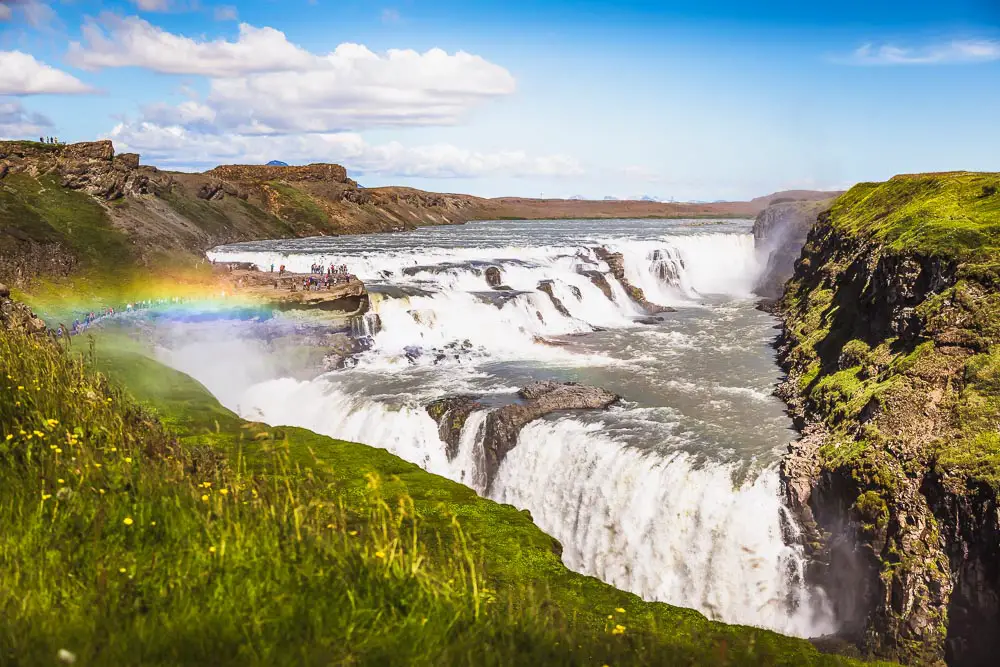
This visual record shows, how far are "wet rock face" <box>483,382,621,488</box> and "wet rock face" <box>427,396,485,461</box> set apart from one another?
3.12ft

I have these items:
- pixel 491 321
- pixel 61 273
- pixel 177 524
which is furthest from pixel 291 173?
pixel 177 524

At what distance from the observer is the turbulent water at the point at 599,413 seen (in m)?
16.5

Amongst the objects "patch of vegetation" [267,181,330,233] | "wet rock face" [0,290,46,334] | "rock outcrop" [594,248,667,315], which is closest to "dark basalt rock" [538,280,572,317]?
"rock outcrop" [594,248,667,315]

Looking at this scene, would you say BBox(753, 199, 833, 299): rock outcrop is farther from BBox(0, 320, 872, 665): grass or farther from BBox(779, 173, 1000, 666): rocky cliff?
BBox(0, 320, 872, 665): grass

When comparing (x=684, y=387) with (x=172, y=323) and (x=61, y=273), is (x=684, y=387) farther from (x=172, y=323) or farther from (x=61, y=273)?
(x=61, y=273)

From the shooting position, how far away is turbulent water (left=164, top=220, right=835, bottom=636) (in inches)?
648

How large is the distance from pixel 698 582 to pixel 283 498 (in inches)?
511

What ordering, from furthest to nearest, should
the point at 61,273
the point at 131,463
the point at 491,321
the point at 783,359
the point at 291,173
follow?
1. the point at 291,173
2. the point at 61,273
3. the point at 491,321
4. the point at 783,359
5. the point at 131,463

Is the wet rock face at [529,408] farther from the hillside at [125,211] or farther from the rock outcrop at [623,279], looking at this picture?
the hillside at [125,211]

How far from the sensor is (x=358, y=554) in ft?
15.2

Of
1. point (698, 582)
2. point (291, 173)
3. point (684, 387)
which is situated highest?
point (291, 173)

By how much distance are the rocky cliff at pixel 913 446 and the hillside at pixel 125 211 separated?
137ft

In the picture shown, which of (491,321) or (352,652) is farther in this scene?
(491,321)

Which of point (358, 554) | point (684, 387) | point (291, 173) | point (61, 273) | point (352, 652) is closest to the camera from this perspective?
point (352, 652)
